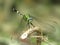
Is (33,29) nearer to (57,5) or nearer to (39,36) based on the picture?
(39,36)

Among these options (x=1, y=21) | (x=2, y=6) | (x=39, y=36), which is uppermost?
(x=2, y=6)

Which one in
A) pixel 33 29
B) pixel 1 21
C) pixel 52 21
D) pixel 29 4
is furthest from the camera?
pixel 29 4

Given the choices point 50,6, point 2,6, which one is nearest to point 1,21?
point 2,6

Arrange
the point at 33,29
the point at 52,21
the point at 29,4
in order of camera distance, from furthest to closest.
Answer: the point at 29,4
the point at 52,21
the point at 33,29

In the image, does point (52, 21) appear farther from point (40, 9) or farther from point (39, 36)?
point (40, 9)

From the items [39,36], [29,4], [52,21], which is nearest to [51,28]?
[52,21]

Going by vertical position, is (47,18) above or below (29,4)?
below

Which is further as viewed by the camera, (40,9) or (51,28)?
(40,9)

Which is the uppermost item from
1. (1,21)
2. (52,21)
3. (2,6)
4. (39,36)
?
(2,6)

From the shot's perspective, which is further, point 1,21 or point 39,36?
point 1,21
